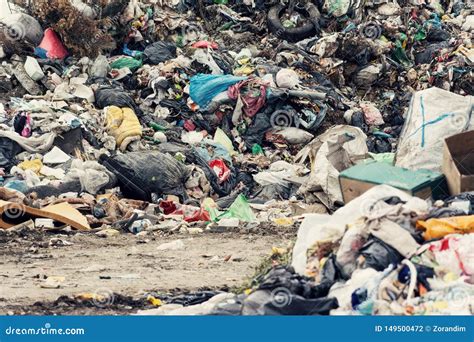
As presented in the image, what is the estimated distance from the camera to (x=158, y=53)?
12844mm

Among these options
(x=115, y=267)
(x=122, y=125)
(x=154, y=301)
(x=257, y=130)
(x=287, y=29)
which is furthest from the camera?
(x=287, y=29)

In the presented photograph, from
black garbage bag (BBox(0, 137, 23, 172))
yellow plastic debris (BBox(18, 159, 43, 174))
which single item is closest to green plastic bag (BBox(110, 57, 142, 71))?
black garbage bag (BBox(0, 137, 23, 172))

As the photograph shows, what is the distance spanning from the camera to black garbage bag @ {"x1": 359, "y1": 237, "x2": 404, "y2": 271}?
5.23m

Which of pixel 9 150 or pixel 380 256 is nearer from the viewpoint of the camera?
pixel 380 256

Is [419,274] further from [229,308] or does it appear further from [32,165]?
[32,165]

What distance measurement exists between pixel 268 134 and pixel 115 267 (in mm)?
4686

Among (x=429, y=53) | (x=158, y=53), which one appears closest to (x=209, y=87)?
(x=158, y=53)

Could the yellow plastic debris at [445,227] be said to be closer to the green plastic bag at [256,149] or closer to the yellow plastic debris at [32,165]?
the yellow plastic debris at [32,165]

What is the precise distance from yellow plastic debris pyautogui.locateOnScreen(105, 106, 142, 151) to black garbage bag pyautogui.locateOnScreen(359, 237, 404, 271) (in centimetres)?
581

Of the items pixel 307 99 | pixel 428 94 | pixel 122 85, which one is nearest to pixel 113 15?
→ pixel 122 85

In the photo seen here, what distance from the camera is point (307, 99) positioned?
39.0 ft

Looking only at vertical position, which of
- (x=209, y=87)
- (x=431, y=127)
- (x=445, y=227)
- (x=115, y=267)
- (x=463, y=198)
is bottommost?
(x=209, y=87)

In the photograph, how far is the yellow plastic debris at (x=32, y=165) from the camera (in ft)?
32.2

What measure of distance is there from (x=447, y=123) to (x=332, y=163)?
4.64 feet
